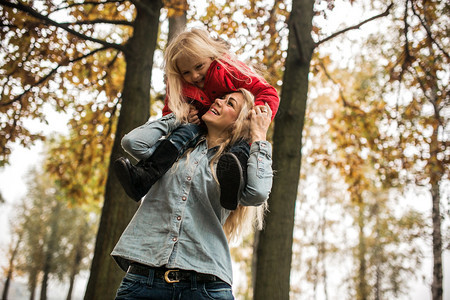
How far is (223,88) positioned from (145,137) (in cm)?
58

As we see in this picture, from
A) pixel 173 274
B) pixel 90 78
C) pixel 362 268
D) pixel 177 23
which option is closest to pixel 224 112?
pixel 173 274

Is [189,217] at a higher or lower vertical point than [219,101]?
lower

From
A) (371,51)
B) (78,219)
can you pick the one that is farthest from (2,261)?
(371,51)

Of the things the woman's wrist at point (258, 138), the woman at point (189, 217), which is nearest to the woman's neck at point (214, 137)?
the woman at point (189, 217)

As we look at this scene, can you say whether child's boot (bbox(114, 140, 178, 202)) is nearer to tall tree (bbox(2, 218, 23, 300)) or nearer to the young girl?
the young girl

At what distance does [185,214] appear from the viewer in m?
1.93

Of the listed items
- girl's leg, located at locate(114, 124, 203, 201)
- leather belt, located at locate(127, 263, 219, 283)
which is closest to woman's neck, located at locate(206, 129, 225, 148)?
girl's leg, located at locate(114, 124, 203, 201)

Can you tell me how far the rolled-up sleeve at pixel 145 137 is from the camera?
6.53 ft

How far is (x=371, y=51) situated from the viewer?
12.2 meters

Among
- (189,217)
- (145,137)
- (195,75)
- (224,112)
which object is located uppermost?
(195,75)

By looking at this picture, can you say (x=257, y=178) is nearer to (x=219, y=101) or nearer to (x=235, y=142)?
(x=235, y=142)

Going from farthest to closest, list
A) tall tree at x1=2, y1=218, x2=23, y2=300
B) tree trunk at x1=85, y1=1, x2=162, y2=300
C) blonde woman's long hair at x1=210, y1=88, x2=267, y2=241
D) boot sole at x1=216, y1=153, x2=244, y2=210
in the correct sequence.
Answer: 1. tall tree at x1=2, y1=218, x2=23, y2=300
2. tree trunk at x1=85, y1=1, x2=162, y2=300
3. blonde woman's long hair at x1=210, y1=88, x2=267, y2=241
4. boot sole at x1=216, y1=153, x2=244, y2=210

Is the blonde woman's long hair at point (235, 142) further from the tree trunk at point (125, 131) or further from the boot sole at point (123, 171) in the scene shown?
the tree trunk at point (125, 131)

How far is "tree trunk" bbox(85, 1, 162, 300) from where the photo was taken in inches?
154
